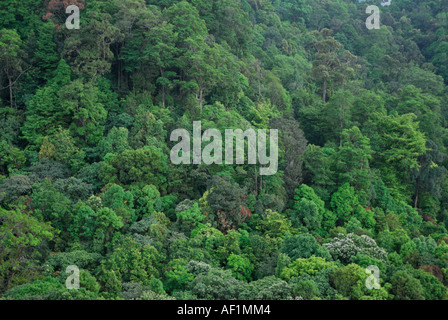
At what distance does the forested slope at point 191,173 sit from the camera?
18.4m

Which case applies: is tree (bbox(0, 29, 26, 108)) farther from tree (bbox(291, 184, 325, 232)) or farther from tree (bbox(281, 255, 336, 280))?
tree (bbox(281, 255, 336, 280))

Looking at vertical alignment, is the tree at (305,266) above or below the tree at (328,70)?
below

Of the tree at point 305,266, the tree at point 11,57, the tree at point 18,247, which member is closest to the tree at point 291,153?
the tree at point 305,266

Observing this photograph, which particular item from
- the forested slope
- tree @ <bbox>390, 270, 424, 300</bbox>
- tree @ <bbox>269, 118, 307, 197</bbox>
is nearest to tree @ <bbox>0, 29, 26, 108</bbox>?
the forested slope

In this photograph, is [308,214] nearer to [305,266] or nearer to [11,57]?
[305,266]

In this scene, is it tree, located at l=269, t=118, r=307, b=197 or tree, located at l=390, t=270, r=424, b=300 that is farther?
tree, located at l=269, t=118, r=307, b=197

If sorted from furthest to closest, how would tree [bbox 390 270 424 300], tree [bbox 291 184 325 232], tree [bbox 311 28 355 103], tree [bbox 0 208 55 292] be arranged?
tree [bbox 311 28 355 103], tree [bbox 291 184 325 232], tree [bbox 0 208 55 292], tree [bbox 390 270 424 300]

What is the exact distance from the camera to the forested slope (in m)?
18.4

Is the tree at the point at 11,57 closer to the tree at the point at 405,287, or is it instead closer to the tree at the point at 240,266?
the tree at the point at 240,266

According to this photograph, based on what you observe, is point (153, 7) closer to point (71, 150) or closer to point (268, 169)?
point (71, 150)

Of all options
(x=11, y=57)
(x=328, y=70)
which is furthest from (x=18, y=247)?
(x=328, y=70)

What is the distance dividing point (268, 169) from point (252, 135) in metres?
2.31

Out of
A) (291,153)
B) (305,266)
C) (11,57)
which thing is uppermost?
(11,57)

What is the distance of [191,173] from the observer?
24484mm
